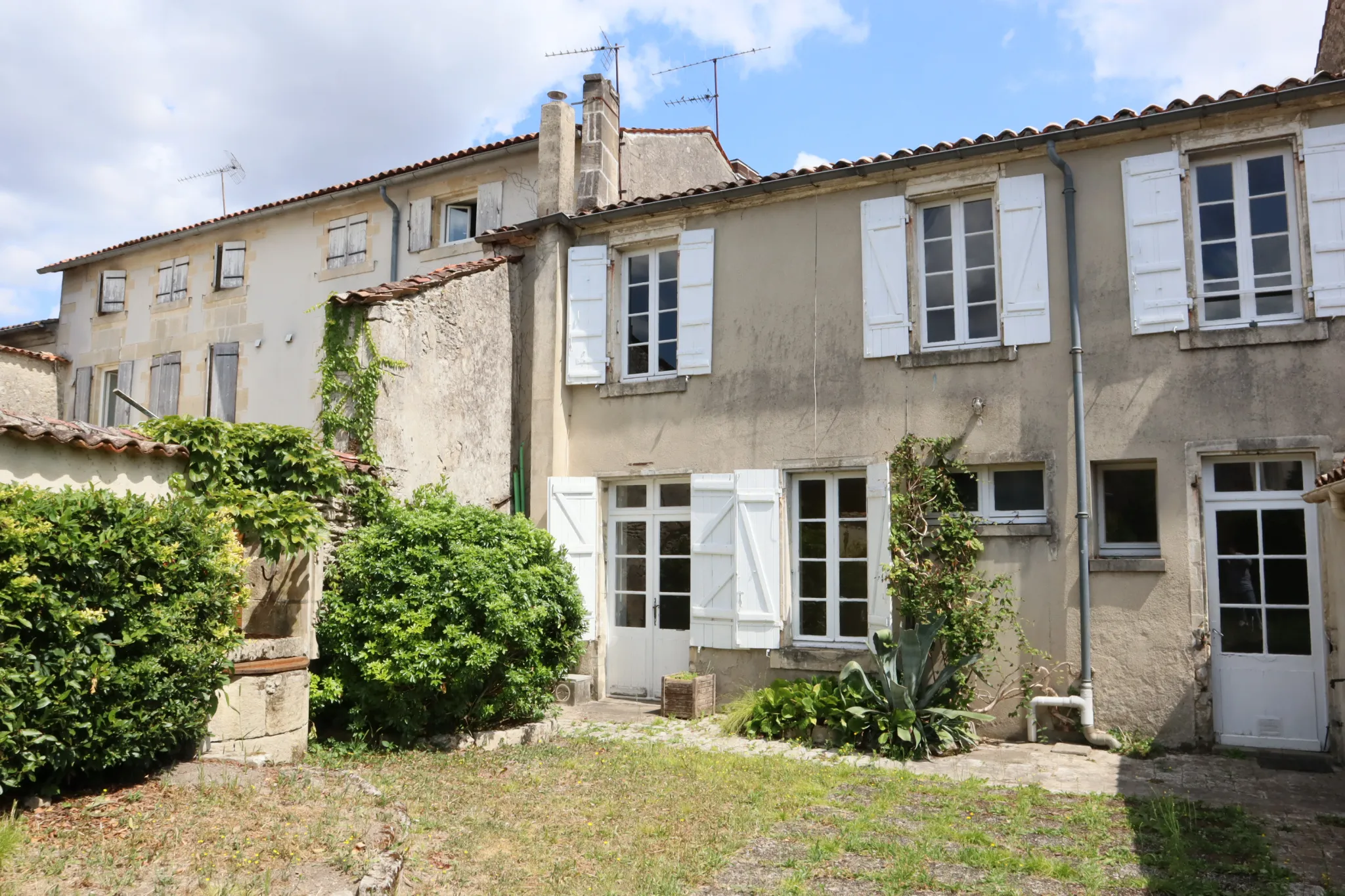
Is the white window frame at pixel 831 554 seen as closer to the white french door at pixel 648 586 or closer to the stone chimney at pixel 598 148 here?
the white french door at pixel 648 586

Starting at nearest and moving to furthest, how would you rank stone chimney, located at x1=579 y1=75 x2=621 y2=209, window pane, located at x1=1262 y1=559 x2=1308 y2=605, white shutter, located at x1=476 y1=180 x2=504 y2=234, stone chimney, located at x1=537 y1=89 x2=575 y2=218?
1. window pane, located at x1=1262 y1=559 x2=1308 y2=605
2. stone chimney, located at x1=537 y1=89 x2=575 y2=218
3. stone chimney, located at x1=579 y1=75 x2=621 y2=209
4. white shutter, located at x1=476 y1=180 x2=504 y2=234

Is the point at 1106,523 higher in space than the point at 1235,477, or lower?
lower

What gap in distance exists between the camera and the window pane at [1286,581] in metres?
7.42

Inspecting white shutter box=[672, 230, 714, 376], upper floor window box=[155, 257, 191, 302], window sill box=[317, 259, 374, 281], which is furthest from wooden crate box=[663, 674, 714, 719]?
upper floor window box=[155, 257, 191, 302]

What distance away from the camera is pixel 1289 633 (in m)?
7.43

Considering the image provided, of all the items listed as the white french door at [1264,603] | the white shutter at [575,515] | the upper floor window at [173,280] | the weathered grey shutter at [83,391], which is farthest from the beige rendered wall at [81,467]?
the weathered grey shutter at [83,391]

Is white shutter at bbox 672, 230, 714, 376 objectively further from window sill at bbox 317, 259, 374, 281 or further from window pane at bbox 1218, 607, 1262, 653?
window sill at bbox 317, 259, 374, 281

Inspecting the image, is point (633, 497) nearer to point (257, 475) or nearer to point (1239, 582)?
point (257, 475)

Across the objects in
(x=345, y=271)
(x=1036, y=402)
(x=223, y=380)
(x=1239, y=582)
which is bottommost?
(x=1239, y=582)

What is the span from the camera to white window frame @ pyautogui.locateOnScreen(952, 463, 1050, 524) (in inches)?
324

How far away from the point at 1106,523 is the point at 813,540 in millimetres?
2523

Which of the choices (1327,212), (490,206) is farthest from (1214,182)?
(490,206)

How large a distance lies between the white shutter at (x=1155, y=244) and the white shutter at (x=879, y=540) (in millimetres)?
2374

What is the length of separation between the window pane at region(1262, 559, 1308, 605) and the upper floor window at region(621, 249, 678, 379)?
545cm
